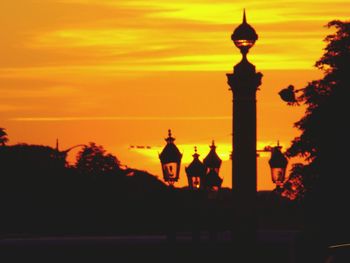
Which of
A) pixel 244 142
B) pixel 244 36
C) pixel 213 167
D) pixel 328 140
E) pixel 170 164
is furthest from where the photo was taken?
pixel 328 140

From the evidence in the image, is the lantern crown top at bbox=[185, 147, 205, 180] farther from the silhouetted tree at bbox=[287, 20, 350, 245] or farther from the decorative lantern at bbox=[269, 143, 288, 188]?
the silhouetted tree at bbox=[287, 20, 350, 245]

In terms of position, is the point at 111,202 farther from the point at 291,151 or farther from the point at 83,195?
the point at 291,151

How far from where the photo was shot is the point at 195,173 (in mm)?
45125

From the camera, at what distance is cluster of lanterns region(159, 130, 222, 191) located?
40.7 metres

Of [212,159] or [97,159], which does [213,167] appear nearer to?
[212,159]

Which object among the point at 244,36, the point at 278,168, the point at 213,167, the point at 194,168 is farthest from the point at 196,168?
the point at 244,36

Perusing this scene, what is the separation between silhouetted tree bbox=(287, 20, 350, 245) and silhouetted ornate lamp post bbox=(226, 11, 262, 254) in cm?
1592

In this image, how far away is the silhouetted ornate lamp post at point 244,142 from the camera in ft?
116

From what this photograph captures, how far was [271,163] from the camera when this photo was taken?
45875mm

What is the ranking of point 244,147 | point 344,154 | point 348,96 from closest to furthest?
point 244,147, point 344,154, point 348,96

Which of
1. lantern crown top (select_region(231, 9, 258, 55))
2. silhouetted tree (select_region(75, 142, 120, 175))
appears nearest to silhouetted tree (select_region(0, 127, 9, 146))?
silhouetted tree (select_region(75, 142, 120, 175))

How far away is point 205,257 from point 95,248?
573cm

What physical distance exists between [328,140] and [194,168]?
2325 centimetres

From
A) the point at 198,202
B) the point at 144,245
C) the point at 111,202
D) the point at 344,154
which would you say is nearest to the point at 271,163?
the point at 198,202
